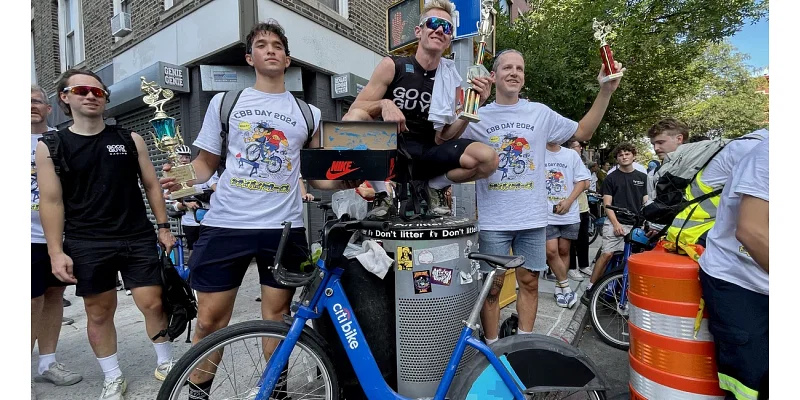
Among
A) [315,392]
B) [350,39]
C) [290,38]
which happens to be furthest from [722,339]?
[350,39]

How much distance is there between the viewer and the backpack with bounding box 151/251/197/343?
280 cm

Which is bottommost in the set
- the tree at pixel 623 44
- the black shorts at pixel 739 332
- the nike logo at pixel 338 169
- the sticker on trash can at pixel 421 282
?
the black shorts at pixel 739 332

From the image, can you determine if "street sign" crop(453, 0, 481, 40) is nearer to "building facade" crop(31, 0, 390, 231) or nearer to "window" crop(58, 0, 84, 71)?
"building facade" crop(31, 0, 390, 231)

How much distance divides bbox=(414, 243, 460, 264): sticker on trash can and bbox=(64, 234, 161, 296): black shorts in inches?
73.2

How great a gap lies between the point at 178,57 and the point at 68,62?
6042 millimetres

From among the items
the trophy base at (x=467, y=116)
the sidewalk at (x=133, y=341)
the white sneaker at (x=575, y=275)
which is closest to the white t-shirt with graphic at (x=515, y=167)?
the trophy base at (x=467, y=116)

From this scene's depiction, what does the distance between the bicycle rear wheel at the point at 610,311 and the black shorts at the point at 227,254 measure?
314cm

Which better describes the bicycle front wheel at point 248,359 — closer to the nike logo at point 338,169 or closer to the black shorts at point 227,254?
the black shorts at point 227,254

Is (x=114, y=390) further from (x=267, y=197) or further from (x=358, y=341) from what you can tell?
(x=358, y=341)

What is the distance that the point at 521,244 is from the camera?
3.00 m

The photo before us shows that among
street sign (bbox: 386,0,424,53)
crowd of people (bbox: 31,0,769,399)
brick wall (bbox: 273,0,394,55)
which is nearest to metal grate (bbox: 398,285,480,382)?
crowd of people (bbox: 31,0,769,399)

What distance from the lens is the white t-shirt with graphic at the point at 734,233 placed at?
1635mm

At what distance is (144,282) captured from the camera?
270 centimetres

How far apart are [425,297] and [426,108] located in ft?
3.86
